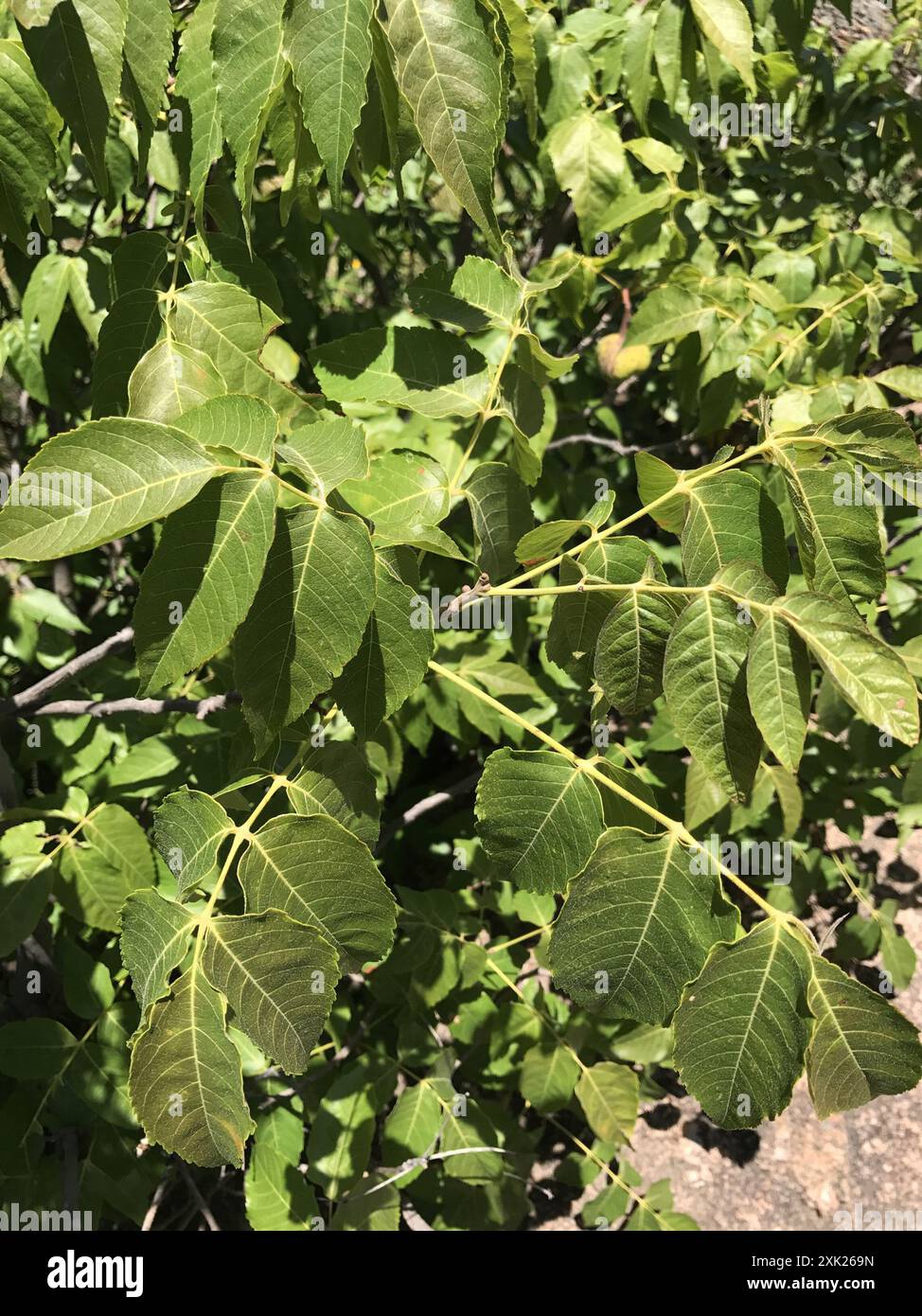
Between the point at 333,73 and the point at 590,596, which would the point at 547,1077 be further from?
the point at 333,73

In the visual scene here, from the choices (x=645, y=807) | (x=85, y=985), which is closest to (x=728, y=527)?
(x=645, y=807)

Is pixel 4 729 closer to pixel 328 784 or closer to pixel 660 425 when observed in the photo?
pixel 328 784

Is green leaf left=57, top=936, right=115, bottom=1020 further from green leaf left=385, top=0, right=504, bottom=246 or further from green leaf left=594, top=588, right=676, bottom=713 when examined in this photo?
green leaf left=385, top=0, right=504, bottom=246

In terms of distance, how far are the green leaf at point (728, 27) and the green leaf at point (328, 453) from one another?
1.15m

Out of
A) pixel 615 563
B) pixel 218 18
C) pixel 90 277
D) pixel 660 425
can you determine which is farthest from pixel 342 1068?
pixel 660 425

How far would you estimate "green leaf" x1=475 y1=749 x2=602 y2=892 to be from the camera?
1246mm

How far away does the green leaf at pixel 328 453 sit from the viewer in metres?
1.14

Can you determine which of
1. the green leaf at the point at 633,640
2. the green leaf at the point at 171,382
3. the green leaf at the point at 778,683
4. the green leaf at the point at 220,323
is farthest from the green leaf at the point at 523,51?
the green leaf at the point at 778,683

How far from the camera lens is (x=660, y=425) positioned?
13.9 ft

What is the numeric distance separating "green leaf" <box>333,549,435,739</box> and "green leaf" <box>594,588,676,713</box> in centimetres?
23

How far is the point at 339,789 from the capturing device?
4.30ft

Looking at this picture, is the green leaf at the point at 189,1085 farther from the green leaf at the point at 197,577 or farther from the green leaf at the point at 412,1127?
the green leaf at the point at 412,1127

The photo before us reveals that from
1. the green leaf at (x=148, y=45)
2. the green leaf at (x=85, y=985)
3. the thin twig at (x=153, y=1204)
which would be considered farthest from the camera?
the thin twig at (x=153, y=1204)

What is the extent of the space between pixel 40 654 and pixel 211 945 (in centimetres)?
142
